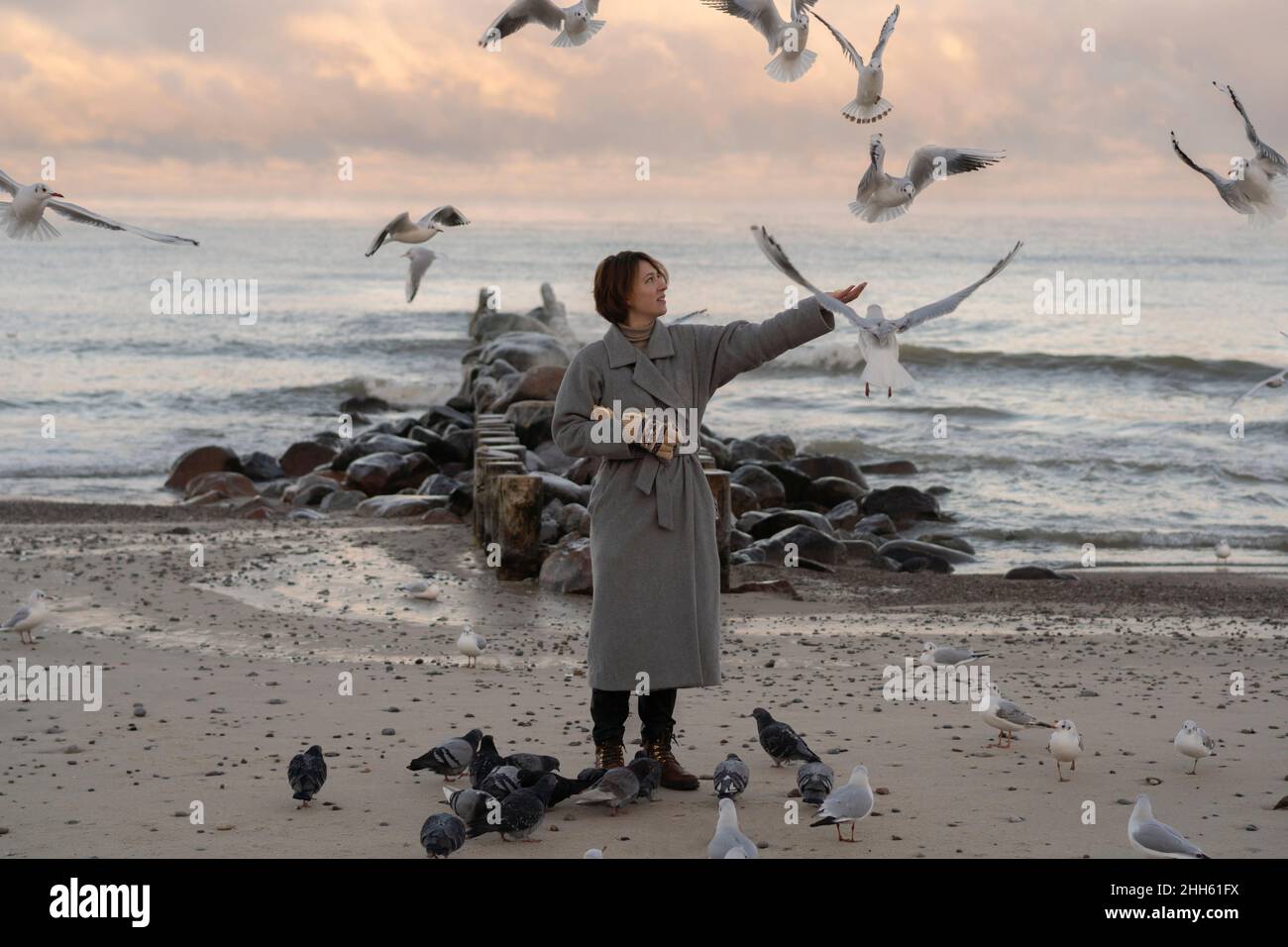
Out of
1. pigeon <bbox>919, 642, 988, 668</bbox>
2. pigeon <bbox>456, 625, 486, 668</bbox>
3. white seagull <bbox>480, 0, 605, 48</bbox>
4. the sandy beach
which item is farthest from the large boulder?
pigeon <bbox>919, 642, 988, 668</bbox>

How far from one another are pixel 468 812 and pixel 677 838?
65 cm

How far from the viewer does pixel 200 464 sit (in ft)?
54.5

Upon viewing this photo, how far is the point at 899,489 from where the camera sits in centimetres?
1502

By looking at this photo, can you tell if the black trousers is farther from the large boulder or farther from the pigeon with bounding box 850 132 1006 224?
the large boulder

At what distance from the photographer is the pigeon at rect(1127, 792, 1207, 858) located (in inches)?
156

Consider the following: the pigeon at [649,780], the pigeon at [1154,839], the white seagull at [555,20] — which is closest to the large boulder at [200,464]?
the white seagull at [555,20]

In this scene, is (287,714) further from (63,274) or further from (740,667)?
(63,274)

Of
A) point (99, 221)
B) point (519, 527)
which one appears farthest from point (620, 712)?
point (519, 527)

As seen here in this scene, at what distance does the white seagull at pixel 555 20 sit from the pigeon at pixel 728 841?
10.7 ft

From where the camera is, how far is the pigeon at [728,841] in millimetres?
3955

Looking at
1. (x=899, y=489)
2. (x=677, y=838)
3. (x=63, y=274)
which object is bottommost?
(x=677, y=838)

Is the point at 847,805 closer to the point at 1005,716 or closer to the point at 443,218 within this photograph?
the point at 1005,716

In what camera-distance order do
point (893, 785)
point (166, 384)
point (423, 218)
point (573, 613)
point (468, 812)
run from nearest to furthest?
point (468, 812) → point (893, 785) → point (423, 218) → point (573, 613) → point (166, 384)

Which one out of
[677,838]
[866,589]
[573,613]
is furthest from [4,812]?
[866,589]
